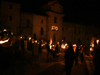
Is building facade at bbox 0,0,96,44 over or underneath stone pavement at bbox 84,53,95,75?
over

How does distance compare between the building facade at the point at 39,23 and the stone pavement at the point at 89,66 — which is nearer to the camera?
the stone pavement at the point at 89,66

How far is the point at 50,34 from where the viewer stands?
29234 mm

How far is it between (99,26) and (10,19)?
76.1ft

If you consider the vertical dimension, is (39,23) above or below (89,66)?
above

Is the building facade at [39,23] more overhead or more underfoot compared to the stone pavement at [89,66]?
more overhead

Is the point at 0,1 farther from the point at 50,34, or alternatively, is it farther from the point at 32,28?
the point at 50,34

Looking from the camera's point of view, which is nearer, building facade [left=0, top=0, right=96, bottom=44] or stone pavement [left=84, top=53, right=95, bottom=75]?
stone pavement [left=84, top=53, right=95, bottom=75]

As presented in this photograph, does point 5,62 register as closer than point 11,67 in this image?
Yes

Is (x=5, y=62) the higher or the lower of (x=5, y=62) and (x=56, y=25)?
the lower

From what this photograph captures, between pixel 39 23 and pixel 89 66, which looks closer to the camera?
pixel 89 66

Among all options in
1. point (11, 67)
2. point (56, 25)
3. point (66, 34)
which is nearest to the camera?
point (11, 67)

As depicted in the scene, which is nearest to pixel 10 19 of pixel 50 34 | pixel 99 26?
pixel 50 34

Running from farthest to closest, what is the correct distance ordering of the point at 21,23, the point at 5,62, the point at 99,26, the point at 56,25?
1. the point at 56,25
2. the point at 99,26
3. the point at 21,23
4. the point at 5,62

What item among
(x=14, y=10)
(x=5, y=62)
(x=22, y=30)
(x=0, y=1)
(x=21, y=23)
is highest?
(x=0, y=1)
